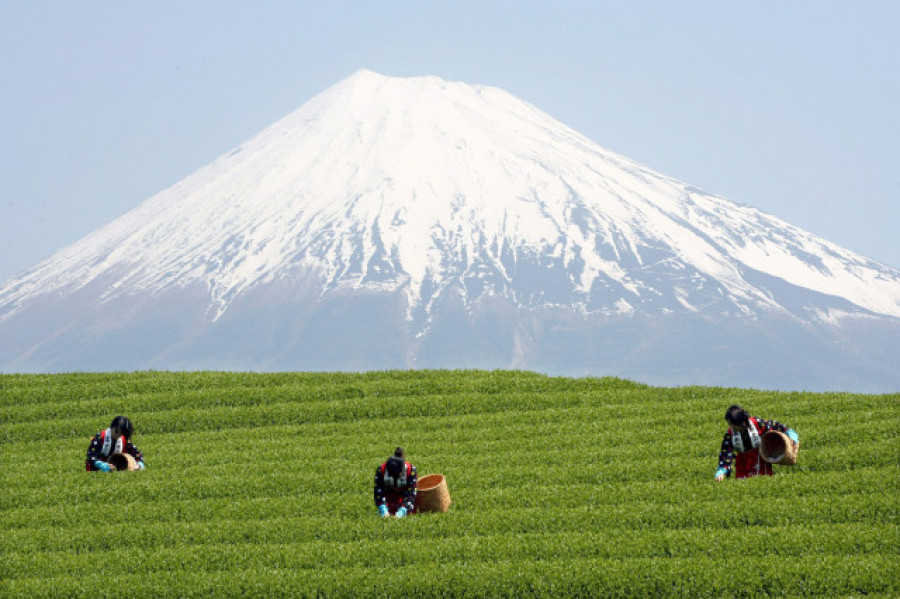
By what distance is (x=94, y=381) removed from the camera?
135 feet

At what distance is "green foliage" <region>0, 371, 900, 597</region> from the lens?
17.1m

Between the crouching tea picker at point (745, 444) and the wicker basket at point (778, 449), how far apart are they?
0.09 m

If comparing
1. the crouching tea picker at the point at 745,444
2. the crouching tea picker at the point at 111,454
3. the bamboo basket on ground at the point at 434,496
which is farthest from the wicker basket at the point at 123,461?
the crouching tea picker at the point at 745,444

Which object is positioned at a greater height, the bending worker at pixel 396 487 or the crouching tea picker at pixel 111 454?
the crouching tea picker at pixel 111 454

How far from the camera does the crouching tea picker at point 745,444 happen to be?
65.4ft

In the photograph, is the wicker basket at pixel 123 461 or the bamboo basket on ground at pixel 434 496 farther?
the wicker basket at pixel 123 461

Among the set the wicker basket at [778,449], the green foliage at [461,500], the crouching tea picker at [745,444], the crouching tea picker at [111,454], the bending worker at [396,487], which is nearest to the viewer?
the green foliage at [461,500]

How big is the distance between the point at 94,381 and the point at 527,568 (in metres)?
28.2

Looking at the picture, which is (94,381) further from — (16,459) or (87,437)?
(16,459)

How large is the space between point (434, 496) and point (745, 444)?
6205 mm

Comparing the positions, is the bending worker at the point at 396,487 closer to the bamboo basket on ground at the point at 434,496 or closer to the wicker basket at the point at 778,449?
the bamboo basket on ground at the point at 434,496

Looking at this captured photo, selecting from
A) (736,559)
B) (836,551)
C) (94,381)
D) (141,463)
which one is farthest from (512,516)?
(94,381)

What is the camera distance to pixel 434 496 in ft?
66.7

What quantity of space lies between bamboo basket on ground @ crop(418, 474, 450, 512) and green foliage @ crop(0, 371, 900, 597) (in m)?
0.53
